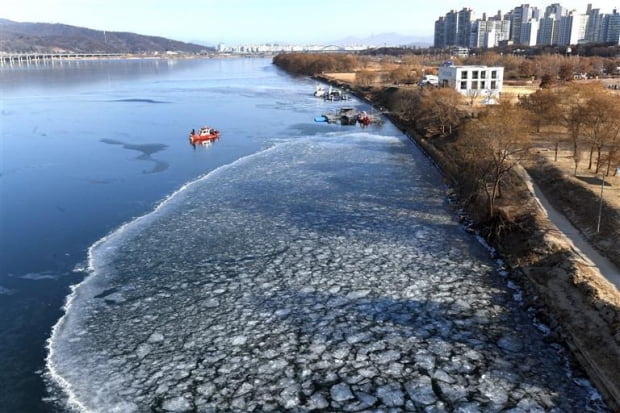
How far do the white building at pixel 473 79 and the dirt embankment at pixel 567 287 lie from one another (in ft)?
105

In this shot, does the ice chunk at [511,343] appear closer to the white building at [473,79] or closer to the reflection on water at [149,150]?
the reflection on water at [149,150]

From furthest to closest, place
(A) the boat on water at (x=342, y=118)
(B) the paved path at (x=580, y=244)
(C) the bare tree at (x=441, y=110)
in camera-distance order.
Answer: (A) the boat on water at (x=342, y=118) < (C) the bare tree at (x=441, y=110) < (B) the paved path at (x=580, y=244)

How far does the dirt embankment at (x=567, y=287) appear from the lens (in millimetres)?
8805

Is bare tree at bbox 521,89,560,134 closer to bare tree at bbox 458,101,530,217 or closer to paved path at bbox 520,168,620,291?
bare tree at bbox 458,101,530,217

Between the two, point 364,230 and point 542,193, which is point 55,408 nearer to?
point 364,230

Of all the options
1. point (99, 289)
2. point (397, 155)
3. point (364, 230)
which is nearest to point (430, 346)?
point (364, 230)

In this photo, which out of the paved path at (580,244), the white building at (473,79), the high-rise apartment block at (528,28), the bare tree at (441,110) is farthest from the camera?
the high-rise apartment block at (528,28)

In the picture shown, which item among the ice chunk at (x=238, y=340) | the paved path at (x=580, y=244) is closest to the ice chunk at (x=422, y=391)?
the ice chunk at (x=238, y=340)

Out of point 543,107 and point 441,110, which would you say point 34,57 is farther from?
point 543,107

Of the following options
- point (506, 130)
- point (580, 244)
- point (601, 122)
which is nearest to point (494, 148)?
point (506, 130)

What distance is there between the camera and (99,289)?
37.8ft

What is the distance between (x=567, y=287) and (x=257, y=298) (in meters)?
6.46

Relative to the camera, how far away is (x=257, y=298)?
11.0m

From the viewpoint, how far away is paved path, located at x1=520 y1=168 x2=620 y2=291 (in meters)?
11.2
